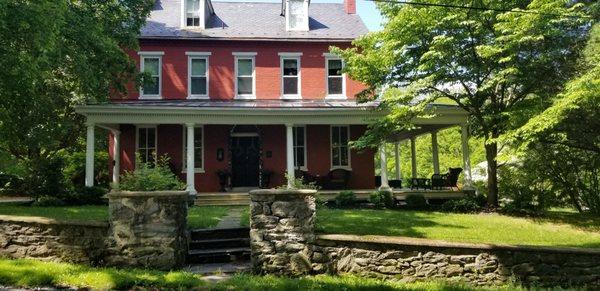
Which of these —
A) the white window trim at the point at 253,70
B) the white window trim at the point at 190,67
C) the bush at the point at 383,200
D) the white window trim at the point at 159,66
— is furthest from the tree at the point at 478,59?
the white window trim at the point at 159,66

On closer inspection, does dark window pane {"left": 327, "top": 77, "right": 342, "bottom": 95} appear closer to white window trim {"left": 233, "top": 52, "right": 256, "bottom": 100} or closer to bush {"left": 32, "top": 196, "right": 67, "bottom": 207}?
white window trim {"left": 233, "top": 52, "right": 256, "bottom": 100}

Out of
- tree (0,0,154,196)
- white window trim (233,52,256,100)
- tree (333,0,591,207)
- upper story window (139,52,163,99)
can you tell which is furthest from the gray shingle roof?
tree (333,0,591,207)

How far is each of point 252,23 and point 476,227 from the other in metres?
13.8

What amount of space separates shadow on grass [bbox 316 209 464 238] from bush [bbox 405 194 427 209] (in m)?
1.81

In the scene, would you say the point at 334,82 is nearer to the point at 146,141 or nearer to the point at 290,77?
the point at 290,77

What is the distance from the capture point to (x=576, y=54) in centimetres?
1263

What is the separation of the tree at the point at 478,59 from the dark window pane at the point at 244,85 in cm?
547

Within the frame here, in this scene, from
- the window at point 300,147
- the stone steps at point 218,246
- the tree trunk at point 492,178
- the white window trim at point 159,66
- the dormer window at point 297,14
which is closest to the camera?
the stone steps at point 218,246

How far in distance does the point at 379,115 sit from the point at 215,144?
6.77 meters

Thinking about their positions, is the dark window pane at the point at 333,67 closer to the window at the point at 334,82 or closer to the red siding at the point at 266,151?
the window at the point at 334,82

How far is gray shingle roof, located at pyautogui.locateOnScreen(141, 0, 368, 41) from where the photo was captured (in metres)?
19.5

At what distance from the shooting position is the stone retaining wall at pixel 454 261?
7.18m

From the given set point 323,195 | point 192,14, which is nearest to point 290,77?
point 192,14

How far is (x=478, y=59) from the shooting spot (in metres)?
13.6
